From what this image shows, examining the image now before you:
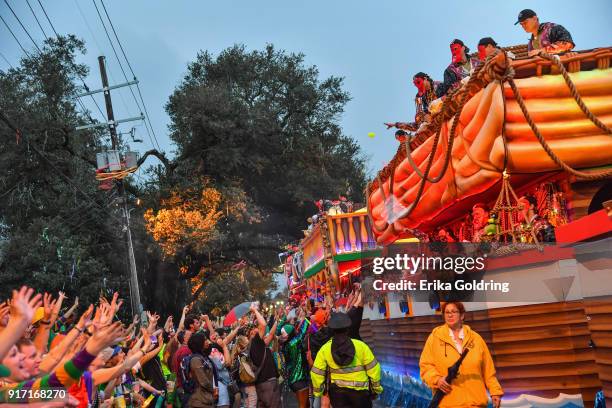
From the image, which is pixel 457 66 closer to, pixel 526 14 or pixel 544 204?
pixel 526 14

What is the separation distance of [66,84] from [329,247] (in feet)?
62.2

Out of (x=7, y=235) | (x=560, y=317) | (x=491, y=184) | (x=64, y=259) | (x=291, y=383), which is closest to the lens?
(x=560, y=317)

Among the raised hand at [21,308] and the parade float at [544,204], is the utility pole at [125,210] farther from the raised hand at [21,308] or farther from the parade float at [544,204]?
the raised hand at [21,308]

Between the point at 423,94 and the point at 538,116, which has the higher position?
the point at 423,94

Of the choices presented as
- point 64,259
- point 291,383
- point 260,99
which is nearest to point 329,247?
point 291,383

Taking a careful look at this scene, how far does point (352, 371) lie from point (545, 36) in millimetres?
4220

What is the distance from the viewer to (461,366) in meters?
7.22

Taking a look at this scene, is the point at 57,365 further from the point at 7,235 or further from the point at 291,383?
the point at 7,235

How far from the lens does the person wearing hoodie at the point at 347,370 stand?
860 centimetres

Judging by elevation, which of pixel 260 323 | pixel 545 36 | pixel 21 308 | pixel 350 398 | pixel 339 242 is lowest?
pixel 350 398

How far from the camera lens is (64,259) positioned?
1200 inches

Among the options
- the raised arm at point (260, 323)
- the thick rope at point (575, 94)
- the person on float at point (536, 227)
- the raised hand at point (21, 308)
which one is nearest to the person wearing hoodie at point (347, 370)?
the person on float at point (536, 227)

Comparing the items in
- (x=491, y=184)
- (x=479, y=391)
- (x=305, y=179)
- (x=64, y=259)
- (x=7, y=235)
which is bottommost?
(x=479, y=391)

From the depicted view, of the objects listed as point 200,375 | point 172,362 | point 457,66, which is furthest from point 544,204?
point 172,362
